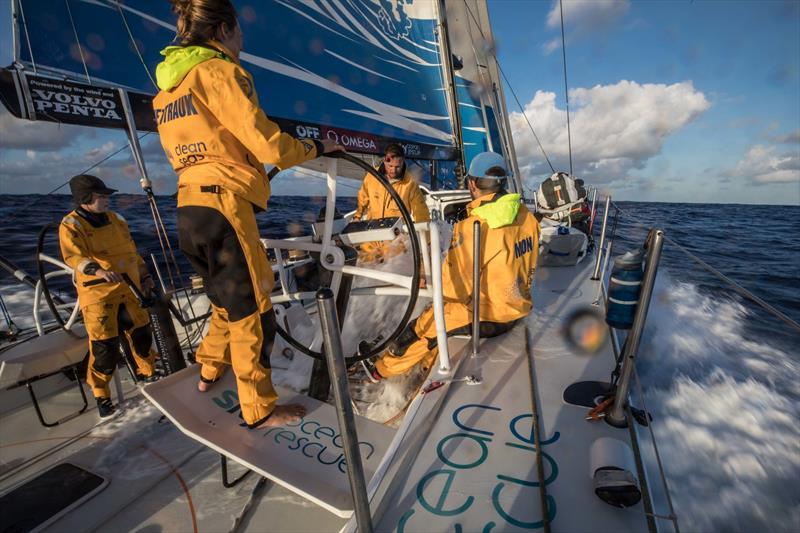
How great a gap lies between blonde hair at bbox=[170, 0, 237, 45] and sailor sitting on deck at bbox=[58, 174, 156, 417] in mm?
1741

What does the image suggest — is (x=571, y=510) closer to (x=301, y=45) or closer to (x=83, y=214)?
(x=83, y=214)

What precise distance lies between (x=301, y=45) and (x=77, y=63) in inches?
90.5

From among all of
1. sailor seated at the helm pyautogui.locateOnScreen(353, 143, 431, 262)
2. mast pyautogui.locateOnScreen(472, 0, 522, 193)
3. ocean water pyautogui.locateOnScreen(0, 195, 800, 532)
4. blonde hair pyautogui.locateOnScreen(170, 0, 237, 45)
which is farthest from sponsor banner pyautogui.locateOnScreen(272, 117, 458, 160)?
mast pyautogui.locateOnScreen(472, 0, 522, 193)

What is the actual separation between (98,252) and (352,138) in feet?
7.81

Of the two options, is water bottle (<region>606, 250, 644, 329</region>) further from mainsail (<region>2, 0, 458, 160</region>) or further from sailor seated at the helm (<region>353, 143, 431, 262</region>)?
mainsail (<region>2, 0, 458, 160</region>)

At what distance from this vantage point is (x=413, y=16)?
6.03 metres

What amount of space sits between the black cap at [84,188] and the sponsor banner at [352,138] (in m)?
1.38

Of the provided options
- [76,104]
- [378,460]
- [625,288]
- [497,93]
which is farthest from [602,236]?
[497,93]

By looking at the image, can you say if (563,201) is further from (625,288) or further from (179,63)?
(179,63)

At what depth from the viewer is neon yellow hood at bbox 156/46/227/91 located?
52.9 inches

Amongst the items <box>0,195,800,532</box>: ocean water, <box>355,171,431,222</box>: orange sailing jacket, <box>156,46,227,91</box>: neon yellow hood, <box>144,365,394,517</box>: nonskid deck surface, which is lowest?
<box>0,195,800,532</box>: ocean water

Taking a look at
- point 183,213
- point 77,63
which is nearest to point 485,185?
point 183,213

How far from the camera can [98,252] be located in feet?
8.71

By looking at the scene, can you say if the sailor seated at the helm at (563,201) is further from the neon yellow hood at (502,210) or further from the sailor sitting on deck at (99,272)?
the sailor sitting on deck at (99,272)
